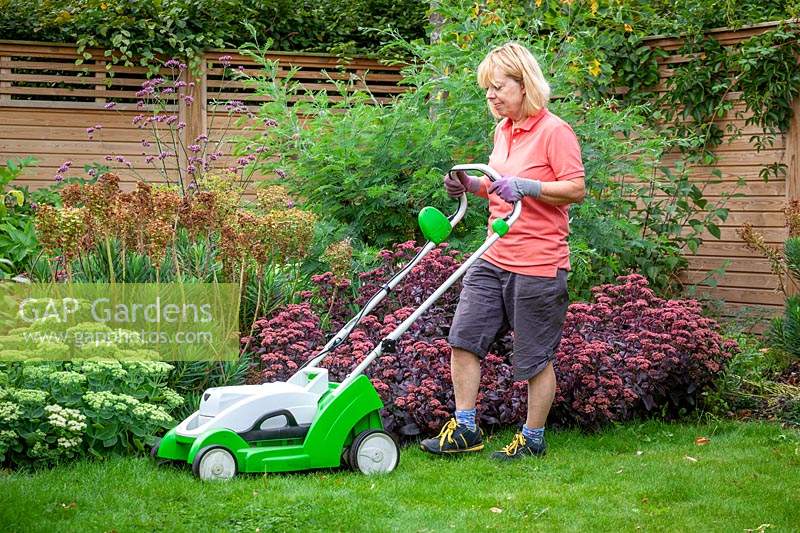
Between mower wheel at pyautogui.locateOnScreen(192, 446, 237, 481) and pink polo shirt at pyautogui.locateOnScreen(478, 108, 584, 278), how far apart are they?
1.46m

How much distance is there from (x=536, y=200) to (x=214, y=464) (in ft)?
5.84

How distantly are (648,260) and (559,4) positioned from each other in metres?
2.31

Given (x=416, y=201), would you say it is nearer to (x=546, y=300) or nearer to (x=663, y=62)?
(x=546, y=300)

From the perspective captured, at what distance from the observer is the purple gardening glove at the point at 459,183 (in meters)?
4.50

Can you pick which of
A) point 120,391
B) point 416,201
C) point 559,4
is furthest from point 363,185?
point 559,4

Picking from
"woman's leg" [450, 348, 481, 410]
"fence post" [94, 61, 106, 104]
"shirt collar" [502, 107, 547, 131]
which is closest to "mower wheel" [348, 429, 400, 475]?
"woman's leg" [450, 348, 481, 410]

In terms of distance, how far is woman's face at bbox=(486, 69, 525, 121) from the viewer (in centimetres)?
446


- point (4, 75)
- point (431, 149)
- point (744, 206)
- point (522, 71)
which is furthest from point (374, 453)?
point (4, 75)

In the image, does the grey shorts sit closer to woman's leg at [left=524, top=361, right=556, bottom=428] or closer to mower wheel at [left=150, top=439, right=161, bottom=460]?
woman's leg at [left=524, top=361, right=556, bottom=428]

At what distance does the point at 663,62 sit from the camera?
871 centimetres

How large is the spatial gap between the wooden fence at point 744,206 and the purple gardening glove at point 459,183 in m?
4.12

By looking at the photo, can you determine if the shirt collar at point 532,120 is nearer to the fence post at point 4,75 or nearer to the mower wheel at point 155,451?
the mower wheel at point 155,451

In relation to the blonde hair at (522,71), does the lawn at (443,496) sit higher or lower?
lower

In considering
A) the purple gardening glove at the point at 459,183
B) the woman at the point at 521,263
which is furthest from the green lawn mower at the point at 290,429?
the woman at the point at 521,263
